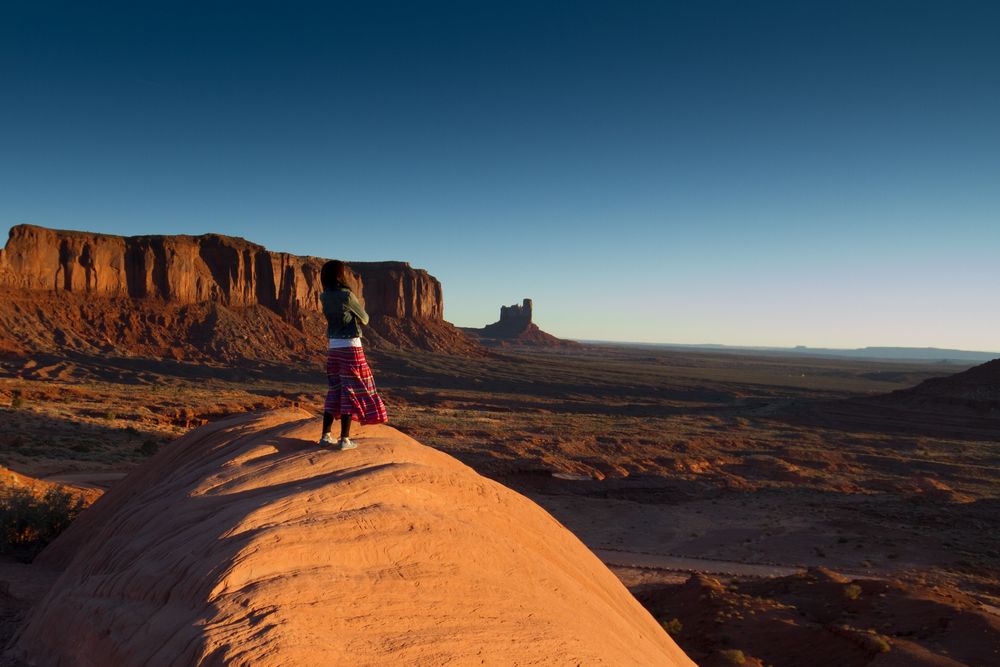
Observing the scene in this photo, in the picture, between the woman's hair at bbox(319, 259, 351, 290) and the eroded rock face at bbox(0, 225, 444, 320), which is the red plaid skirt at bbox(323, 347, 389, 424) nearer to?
the woman's hair at bbox(319, 259, 351, 290)

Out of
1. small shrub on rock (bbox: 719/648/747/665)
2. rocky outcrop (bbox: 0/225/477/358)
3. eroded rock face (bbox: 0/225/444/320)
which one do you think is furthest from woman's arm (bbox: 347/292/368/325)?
A: eroded rock face (bbox: 0/225/444/320)

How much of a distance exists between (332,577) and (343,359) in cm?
230

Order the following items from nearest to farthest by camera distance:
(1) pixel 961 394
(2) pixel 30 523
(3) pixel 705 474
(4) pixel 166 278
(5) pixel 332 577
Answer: (5) pixel 332 577 → (2) pixel 30 523 → (3) pixel 705 474 → (1) pixel 961 394 → (4) pixel 166 278

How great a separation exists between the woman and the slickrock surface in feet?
0.97

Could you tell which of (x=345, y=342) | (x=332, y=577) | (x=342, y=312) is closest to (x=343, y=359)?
(x=345, y=342)

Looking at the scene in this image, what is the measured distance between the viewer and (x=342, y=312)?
5.07 m

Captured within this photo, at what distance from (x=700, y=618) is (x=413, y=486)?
7600mm

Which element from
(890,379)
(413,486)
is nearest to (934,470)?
(413,486)

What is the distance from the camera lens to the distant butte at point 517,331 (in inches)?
6619

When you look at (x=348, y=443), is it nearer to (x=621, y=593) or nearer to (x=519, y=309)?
(x=621, y=593)

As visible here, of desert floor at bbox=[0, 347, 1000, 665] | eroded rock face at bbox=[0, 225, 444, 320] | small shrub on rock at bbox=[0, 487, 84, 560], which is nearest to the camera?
small shrub on rock at bbox=[0, 487, 84, 560]

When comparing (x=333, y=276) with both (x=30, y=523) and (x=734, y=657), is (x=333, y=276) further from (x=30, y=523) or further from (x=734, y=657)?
(x=734, y=657)

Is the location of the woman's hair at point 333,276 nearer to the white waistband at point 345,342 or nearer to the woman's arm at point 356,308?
the woman's arm at point 356,308

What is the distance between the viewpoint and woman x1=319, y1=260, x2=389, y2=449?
5.09 metres
